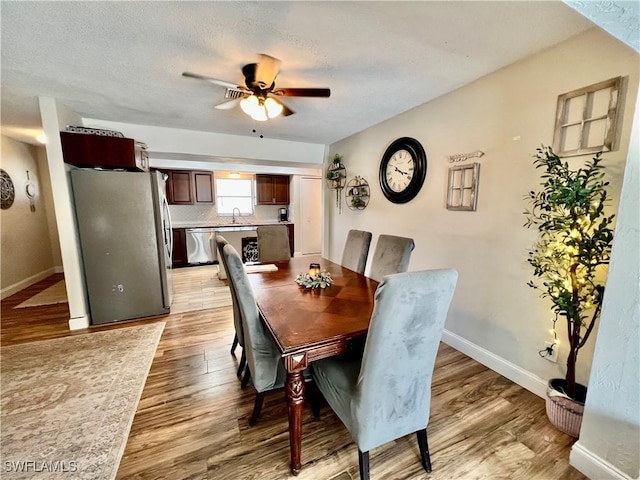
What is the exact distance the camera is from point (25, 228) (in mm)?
4328

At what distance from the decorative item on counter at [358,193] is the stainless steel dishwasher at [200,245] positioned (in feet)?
11.2

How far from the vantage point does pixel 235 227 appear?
240 inches

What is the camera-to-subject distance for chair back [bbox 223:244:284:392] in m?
1.42

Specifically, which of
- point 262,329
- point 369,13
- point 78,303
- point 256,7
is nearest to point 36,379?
point 78,303

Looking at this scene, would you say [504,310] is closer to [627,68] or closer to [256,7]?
[627,68]

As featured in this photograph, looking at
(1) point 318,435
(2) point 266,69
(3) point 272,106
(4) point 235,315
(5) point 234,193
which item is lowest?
(1) point 318,435

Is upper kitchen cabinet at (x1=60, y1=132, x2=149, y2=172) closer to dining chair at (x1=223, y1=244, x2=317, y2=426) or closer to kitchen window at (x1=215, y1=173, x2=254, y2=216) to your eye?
dining chair at (x1=223, y1=244, x2=317, y2=426)

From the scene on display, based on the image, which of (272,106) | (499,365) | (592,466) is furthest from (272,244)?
(592,466)

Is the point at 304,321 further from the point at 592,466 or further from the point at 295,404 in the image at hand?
the point at 592,466

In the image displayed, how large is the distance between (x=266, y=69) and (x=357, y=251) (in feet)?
5.78

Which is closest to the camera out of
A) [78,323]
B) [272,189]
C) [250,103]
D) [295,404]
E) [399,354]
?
[399,354]

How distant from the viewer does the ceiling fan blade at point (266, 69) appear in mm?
1823

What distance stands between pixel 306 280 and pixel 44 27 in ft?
7.33

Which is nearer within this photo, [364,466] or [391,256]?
[364,466]
